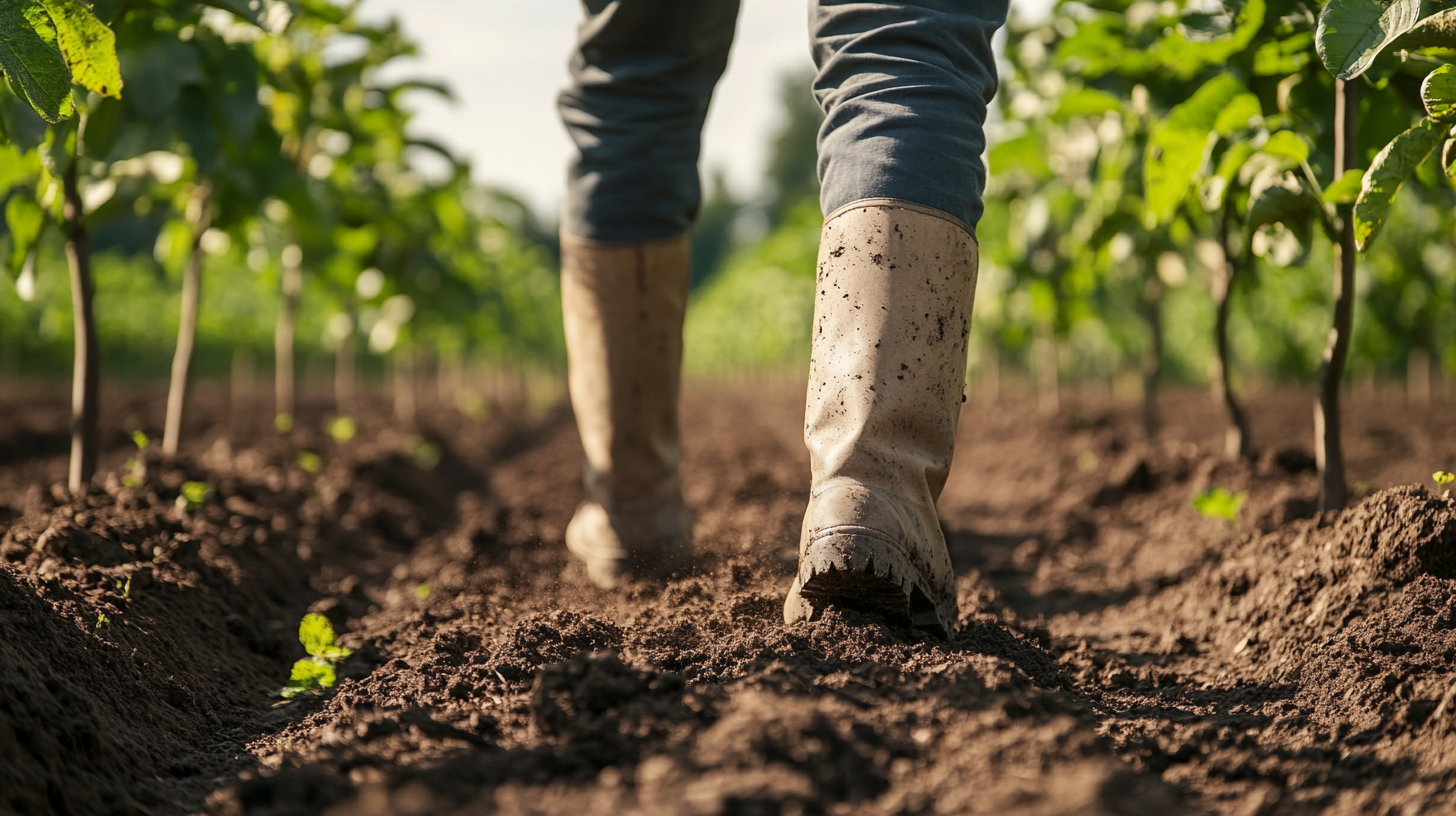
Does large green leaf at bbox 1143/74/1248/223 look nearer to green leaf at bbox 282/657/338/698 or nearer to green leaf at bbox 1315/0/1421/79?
green leaf at bbox 1315/0/1421/79

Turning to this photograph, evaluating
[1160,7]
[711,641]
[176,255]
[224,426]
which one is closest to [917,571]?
[711,641]

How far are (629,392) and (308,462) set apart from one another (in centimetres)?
274

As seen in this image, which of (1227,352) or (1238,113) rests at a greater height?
(1238,113)

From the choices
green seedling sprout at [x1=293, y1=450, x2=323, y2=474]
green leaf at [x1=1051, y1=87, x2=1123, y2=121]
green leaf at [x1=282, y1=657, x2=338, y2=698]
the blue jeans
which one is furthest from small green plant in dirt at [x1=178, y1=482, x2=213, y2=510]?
green leaf at [x1=1051, y1=87, x2=1123, y2=121]

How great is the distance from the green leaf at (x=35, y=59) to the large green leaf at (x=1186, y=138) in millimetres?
2259

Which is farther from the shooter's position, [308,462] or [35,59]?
[308,462]

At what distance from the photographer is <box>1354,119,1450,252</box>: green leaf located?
171cm

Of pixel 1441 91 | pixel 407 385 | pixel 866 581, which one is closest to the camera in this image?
pixel 866 581

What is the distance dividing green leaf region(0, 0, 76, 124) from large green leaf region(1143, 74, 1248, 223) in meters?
2.26

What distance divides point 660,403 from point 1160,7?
2.35m

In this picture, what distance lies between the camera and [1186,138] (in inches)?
97.5

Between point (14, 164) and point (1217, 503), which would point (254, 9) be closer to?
point (14, 164)

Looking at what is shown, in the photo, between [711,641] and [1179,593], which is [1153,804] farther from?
[1179,593]

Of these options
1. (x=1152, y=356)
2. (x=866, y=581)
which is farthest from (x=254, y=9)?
(x=1152, y=356)
